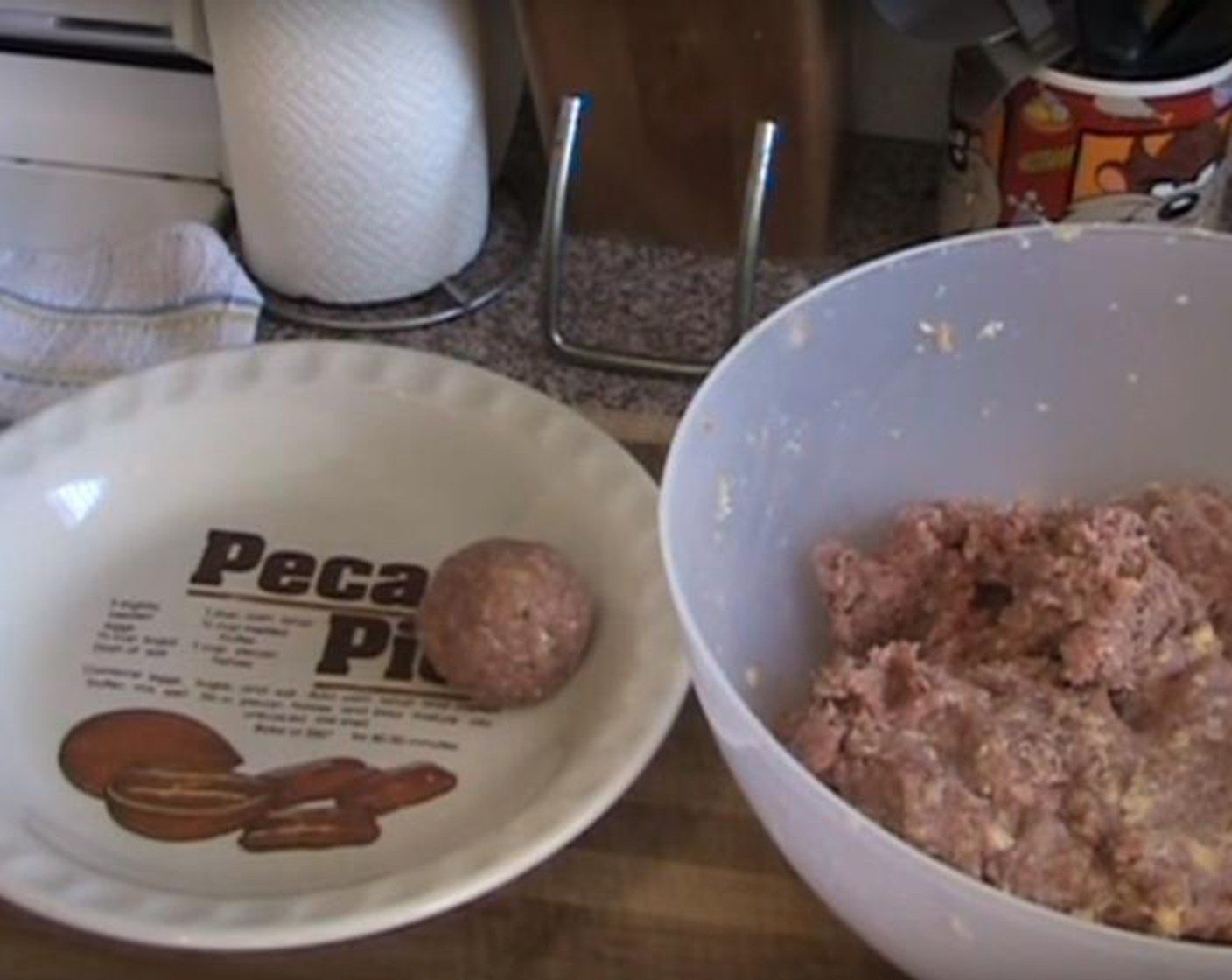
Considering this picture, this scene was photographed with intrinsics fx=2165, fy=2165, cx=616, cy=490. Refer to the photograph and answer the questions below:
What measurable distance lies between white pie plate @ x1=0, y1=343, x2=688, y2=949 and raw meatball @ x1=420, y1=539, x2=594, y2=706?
0.02 metres

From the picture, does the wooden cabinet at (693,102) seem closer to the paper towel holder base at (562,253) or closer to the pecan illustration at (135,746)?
the paper towel holder base at (562,253)

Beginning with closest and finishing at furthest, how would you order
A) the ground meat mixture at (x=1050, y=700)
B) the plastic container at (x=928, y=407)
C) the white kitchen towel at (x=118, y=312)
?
the ground meat mixture at (x=1050, y=700), the plastic container at (x=928, y=407), the white kitchen towel at (x=118, y=312)

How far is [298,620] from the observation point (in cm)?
81

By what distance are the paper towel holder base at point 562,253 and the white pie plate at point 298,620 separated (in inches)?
4.0

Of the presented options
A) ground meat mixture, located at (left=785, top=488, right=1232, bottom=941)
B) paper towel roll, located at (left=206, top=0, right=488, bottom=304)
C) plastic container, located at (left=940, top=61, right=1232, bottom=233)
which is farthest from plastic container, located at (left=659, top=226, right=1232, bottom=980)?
paper towel roll, located at (left=206, top=0, right=488, bottom=304)

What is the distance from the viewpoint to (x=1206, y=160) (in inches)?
34.7

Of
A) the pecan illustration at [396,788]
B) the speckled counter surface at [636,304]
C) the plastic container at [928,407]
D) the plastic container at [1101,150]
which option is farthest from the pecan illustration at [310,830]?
the plastic container at [1101,150]

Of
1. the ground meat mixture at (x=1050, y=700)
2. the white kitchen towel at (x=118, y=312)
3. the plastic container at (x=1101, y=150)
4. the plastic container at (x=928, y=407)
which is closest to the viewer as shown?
the ground meat mixture at (x=1050, y=700)

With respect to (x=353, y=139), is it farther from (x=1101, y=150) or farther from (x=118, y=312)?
(x=1101, y=150)

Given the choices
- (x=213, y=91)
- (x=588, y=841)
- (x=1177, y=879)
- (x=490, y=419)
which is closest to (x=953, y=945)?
(x=1177, y=879)

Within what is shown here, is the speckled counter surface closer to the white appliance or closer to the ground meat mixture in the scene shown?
the white appliance

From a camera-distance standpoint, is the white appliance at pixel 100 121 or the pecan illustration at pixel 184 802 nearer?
the pecan illustration at pixel 184 802

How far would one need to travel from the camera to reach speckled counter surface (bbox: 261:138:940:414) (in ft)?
3.16

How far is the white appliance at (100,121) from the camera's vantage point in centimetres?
105
